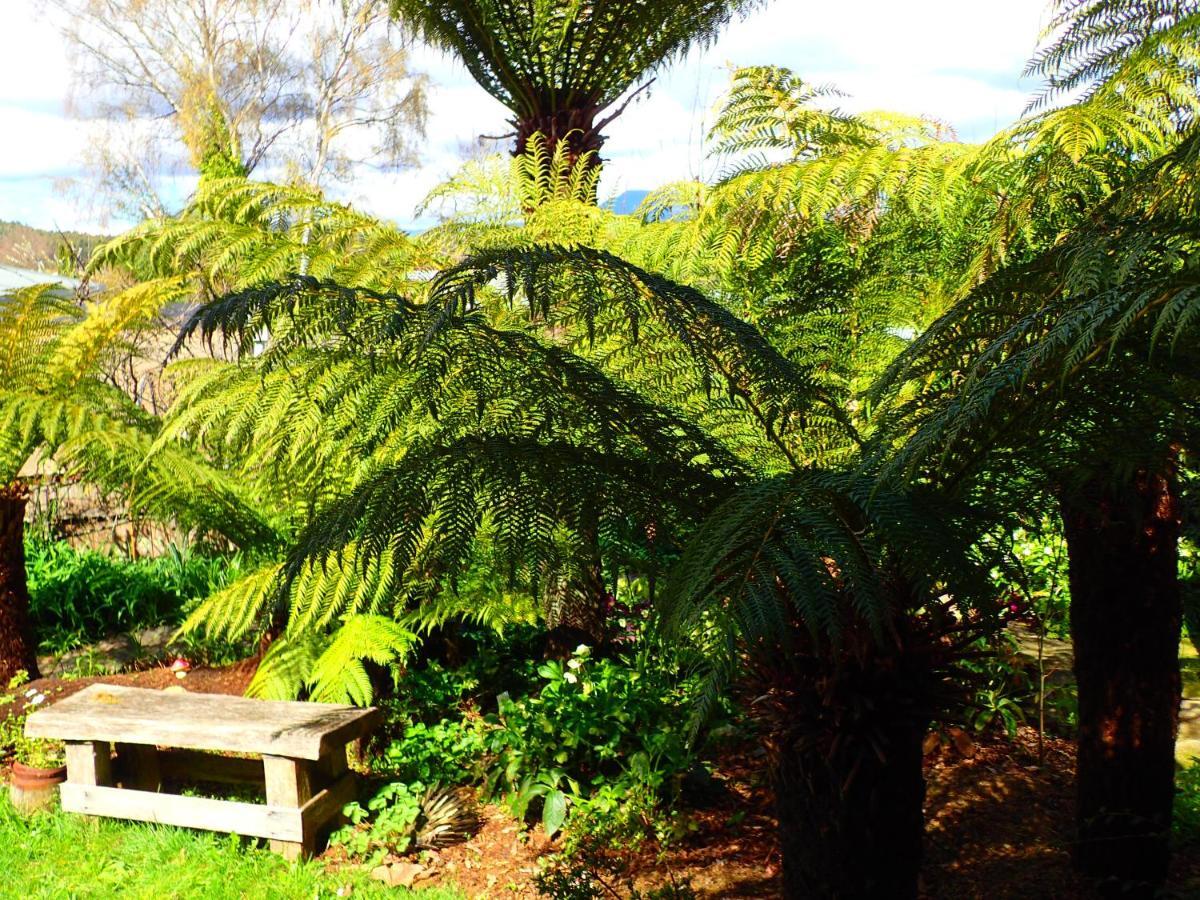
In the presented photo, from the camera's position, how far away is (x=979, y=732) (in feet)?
11.7

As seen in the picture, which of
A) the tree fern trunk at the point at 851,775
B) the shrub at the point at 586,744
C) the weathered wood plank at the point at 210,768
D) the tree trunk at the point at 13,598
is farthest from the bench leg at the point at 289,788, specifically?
the tree trunk at the point at 13,598

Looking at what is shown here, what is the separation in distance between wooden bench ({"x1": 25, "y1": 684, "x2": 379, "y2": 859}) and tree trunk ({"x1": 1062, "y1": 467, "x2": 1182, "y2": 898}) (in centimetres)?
198

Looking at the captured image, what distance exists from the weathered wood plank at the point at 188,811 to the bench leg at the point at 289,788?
25mm

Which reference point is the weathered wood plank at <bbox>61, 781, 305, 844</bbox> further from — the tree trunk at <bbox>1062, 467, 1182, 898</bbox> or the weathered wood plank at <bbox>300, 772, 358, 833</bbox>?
the tree trunk at <bbox>1062, 467, 1182, 898</bbox>

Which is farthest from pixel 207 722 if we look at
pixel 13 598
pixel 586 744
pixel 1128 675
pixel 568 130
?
pixel 568 130

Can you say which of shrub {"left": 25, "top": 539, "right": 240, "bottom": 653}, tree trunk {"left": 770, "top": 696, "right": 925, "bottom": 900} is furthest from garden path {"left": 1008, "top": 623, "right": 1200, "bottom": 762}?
shrub {"left": 25, "top": 539, "right": 240, "bottom": 653}

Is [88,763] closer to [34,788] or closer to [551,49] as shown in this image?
[34,788]

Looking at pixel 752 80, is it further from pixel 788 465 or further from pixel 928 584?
pixel 928 584

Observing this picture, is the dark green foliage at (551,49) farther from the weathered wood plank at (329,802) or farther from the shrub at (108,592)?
the weathered wood plank at (329,802)

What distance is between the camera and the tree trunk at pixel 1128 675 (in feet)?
7.79

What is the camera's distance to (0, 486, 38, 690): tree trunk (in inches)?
161

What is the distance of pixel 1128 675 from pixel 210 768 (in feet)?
8.96

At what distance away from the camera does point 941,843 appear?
9.20 feet

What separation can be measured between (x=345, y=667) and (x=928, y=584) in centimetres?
235
